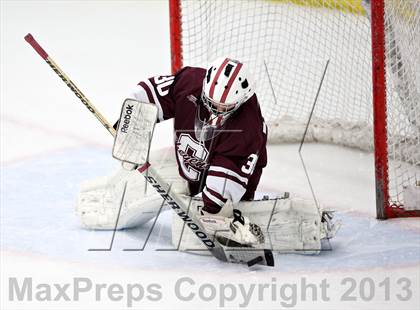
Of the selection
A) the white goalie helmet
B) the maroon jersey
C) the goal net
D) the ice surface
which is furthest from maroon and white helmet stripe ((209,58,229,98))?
the goal net

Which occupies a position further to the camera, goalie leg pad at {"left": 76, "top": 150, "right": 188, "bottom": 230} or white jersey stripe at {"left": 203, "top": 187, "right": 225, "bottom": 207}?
goalie leg pad at {"left": 76, "top": 150, "right": 188, "bottom": 230}

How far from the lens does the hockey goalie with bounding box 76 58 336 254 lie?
8.35 ft

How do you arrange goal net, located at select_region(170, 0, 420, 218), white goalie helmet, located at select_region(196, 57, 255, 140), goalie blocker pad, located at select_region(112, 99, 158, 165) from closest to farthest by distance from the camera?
goalie blocker pad, located at select_region(112, 99, 158, 165) < white goalie helmet, located at select_region(196, 57, 255, 140) < goal net, located at select_region(170, 0, 420, 218)

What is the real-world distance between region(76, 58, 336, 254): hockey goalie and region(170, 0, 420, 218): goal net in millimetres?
424

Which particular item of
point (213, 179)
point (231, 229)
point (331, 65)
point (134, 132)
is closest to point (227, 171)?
point (213, 179)

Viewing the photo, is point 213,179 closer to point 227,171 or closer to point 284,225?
point 227,171

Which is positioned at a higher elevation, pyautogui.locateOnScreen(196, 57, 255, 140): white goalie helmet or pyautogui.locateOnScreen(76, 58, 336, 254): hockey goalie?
pyautogui.locateOnScreen(196, 57, 255, 140): white goalie helmet

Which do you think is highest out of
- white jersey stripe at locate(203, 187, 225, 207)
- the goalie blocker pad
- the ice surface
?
the goalie blocker pad

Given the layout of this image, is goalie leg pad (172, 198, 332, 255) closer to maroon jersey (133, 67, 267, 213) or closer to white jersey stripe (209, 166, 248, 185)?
maroon jersey (133, 67, 267, 213)

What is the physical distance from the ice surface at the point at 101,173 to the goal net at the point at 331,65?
102mm

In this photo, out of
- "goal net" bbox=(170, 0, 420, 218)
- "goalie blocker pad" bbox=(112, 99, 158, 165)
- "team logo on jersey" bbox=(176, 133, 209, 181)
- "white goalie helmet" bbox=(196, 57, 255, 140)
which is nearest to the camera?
"goalie blocker pad" bbox=(112, 99, 158, 165)

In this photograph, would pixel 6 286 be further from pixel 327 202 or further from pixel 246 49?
pixel 246 49

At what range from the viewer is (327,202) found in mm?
3227

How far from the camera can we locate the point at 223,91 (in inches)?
98.3
